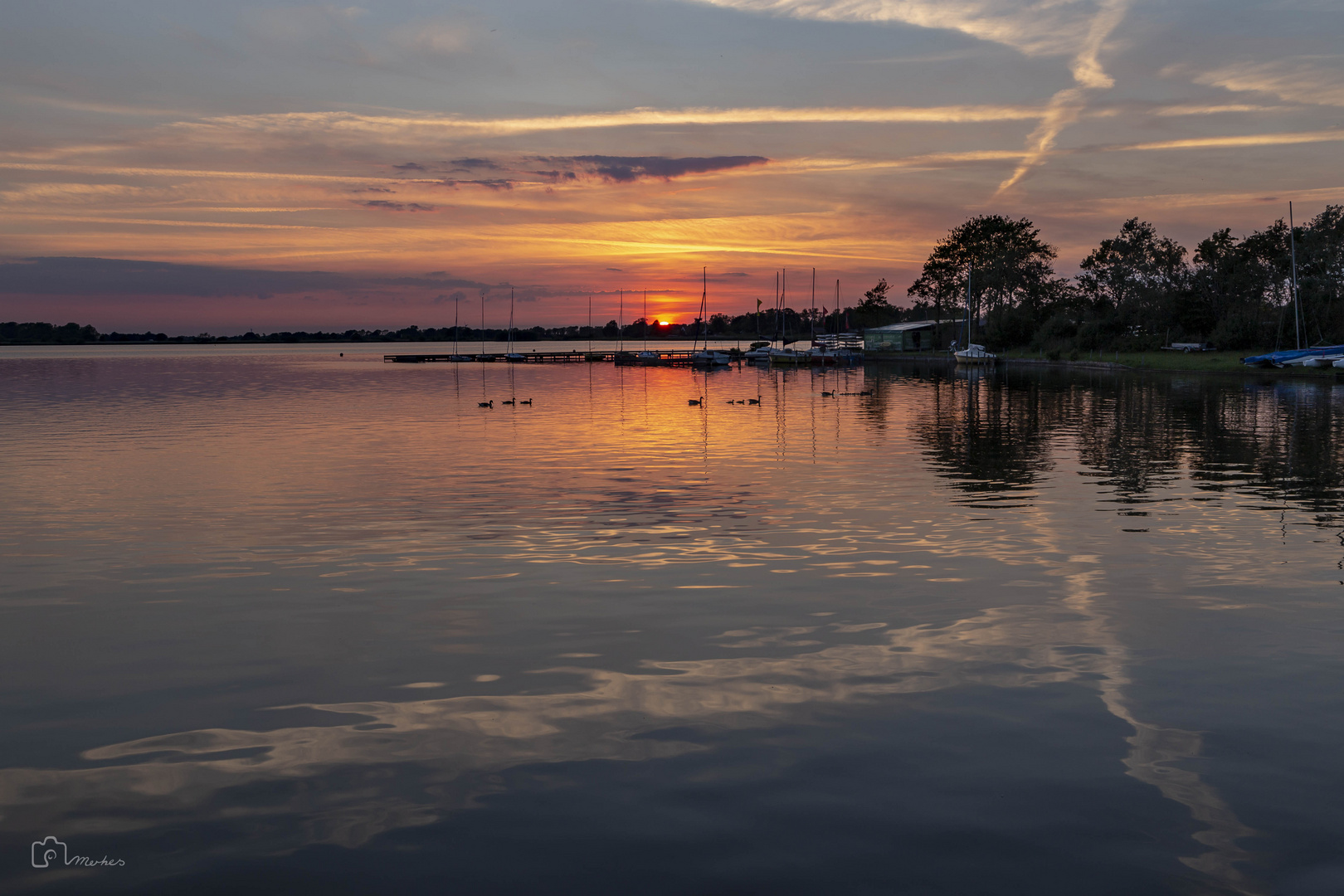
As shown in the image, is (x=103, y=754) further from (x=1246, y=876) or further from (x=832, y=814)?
(x=1246, y=876)

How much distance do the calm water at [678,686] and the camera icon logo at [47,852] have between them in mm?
97

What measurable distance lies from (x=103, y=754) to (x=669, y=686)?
566cm

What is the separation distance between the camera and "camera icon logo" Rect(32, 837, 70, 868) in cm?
736

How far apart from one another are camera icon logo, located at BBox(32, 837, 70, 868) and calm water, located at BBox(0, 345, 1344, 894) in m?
0.10

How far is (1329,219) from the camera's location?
102 m

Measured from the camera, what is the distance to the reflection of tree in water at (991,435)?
28458 millimetres

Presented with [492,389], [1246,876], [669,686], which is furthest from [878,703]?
[492,389]

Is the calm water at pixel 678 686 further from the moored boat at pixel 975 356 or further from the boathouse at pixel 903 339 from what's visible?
the boathouse at pixel 903 339

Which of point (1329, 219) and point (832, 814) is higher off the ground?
point (1329, 219)

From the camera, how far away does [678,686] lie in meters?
11.0

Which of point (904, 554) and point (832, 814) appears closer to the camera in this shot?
point (832, 814)

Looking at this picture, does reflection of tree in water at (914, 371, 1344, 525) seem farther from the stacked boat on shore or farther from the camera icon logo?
the camera icon logo

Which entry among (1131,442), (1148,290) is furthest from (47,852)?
(1148,290)

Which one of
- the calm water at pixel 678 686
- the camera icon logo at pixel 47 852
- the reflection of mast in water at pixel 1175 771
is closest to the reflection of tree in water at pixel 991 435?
the calm water at pixel 678 686
